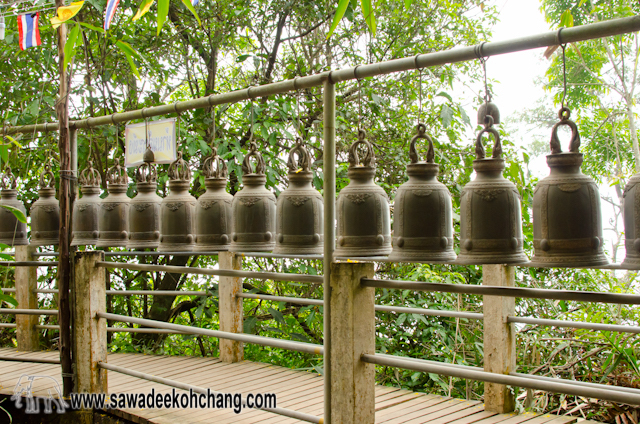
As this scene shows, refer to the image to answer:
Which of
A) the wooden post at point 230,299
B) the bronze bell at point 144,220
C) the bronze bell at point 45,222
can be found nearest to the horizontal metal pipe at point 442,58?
the bronze bell at point 144,220

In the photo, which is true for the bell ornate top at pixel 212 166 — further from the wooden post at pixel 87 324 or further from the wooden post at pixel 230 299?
the wooden post at pixel 230 299

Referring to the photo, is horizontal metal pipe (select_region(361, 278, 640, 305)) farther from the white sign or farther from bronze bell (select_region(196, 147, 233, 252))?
the white sign

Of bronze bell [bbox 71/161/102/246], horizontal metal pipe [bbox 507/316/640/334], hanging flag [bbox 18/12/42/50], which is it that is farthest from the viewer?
hanging flag [bbox 18/12/42/50]

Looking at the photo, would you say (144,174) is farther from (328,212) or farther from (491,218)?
(491,218)

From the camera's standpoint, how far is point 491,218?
1773mm

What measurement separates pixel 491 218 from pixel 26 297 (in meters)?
4.09

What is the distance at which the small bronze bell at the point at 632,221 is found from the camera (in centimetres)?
155

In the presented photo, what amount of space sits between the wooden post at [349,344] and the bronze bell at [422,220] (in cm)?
30

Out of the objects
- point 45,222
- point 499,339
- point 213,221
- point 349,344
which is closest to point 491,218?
point 349,344

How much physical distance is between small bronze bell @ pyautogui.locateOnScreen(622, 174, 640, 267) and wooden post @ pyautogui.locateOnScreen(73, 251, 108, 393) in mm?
2643

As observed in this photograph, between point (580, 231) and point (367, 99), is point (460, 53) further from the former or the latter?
point (367, 99)

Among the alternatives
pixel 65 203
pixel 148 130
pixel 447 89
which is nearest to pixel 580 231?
pixel 148 130

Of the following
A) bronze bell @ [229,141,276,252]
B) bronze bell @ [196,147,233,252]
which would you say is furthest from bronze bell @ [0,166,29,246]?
bronze bell @ [229,141,276,252]

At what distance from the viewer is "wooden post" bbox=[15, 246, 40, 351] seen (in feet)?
15.0
